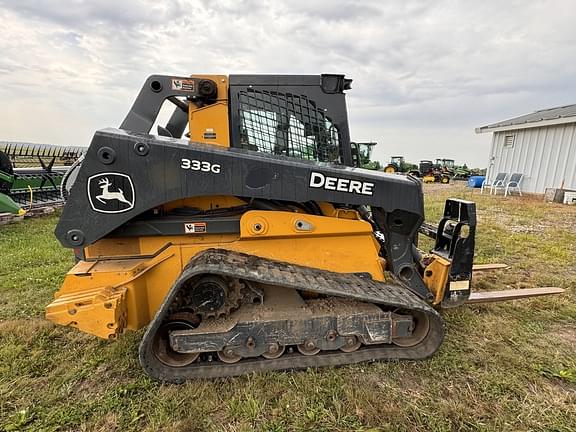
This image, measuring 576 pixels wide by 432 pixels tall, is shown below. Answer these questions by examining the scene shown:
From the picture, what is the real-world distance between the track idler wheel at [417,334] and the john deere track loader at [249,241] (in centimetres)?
1

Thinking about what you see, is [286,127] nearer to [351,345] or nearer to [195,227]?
[195,227]

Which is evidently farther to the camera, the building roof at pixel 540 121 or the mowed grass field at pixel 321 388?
the building roof at pixel 540 121

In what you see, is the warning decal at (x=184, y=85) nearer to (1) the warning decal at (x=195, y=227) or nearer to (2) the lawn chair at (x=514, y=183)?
(1) the warning decal at (x=195, y=227)

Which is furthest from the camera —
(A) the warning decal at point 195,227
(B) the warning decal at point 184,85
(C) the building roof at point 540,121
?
(C) the building roof at point 540,121

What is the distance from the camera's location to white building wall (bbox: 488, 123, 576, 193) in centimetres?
1394

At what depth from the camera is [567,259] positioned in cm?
579

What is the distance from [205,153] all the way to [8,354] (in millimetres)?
2366

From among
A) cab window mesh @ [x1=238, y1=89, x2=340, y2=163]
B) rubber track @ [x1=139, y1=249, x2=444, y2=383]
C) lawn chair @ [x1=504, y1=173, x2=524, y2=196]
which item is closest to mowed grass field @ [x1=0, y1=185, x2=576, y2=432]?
rubber track @ [x1=139, y1=249, x2=444, y2=383]

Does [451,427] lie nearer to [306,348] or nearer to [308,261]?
[306,348]

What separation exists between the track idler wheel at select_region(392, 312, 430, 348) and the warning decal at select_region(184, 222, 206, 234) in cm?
177

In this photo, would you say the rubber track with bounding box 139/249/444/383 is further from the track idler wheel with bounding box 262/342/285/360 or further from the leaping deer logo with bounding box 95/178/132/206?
the leaping deer logo with bounding box 95/178/132/206

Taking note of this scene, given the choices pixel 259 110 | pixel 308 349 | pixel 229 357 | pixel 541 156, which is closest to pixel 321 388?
pixel 308 349

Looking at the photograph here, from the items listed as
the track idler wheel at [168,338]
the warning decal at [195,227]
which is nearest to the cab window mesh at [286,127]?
the warning decal at [195,227]

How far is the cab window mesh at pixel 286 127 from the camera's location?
117 inches
